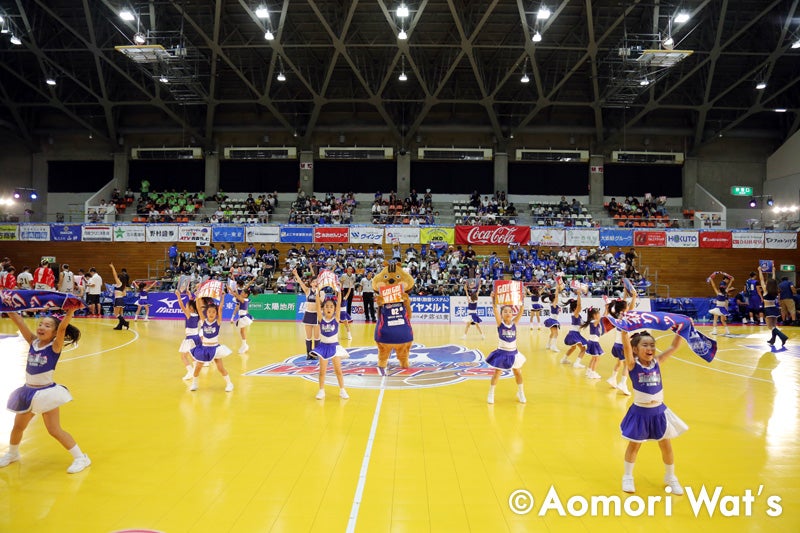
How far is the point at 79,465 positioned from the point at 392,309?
600 cm

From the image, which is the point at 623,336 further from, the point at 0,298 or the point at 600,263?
the point at 600,263

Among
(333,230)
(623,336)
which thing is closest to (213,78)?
(333,230)

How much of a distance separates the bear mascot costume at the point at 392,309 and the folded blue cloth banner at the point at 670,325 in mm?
5546

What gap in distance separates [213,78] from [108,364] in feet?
68.9

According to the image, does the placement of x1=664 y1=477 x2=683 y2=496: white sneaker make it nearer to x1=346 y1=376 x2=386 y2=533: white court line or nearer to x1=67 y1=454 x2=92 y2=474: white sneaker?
x1=346 y1=376 x2=386 y2=533: white court line

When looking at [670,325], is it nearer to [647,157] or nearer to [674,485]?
[674,485]

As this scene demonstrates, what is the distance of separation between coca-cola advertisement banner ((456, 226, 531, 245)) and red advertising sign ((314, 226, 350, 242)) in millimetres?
6261

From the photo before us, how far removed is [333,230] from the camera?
28.1 m

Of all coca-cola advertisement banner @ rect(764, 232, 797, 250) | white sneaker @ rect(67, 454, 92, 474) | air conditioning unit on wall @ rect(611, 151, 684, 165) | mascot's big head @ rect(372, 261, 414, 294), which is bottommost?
white sneaker @ rect(67, 454, 92, 474)

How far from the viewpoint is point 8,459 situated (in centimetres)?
548

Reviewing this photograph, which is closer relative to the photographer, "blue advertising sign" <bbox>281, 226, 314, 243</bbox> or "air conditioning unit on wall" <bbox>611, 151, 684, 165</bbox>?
"blue advertising sign" <bbox>281, 226, 314, 243</bbox>

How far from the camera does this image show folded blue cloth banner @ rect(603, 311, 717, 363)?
491cm

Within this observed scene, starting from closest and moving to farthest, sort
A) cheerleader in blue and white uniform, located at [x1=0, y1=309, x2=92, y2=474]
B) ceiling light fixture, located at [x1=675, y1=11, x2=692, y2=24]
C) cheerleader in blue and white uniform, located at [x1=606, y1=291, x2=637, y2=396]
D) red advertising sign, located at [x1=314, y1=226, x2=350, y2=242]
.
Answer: cheerleader in blue and white uniform, located at [x1=0, y1=309, x2=92, y2=474]
cheerleader in blue and white uniform, located at [x1=606, y1=291, x2=637, y2=396]
ceiling light fixture, located at [x1=675, y1=11, x2=692, y2=24]
red advertising sign, located at [x1=314, y1=226, x2=350, y2=242]

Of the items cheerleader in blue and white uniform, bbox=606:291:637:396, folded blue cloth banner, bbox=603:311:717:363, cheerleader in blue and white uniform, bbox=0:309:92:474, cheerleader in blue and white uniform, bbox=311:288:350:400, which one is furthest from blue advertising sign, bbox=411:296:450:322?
cheerleader in blue and white uniform, bbox=0:309:92:474
